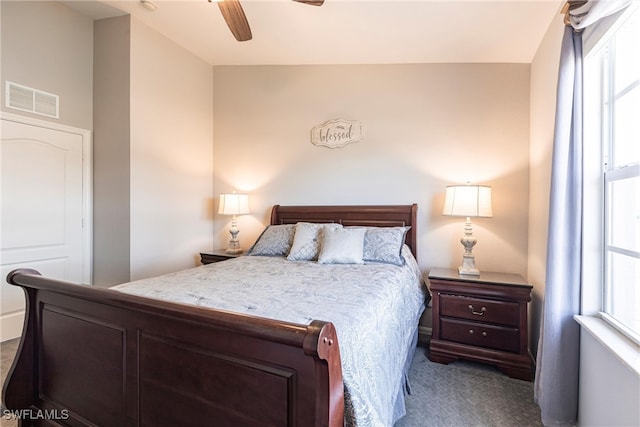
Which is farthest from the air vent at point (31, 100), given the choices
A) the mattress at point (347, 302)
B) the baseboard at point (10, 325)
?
the mattress at point (347, 302)

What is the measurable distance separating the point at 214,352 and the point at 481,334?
6.86ft

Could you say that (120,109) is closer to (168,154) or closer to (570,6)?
(168,154)

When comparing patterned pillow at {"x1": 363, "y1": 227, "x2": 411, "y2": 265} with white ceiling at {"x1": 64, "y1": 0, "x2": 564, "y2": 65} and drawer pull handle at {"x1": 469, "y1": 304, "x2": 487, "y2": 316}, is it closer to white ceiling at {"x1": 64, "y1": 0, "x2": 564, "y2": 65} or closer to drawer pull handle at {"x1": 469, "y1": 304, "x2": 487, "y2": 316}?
drawer pull handle at {"x1": 469, "y1": 304, "x2": 487, "y2": 316}

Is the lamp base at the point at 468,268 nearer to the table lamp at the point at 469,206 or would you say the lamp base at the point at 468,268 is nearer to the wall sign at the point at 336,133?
the table lamp at the point at 469,206

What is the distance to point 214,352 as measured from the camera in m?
1.09

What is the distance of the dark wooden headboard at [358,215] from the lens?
Result: 299 cm

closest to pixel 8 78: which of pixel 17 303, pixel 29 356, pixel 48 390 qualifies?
pixel 17 303

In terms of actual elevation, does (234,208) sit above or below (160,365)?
above

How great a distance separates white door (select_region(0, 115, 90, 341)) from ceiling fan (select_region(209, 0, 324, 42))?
2.02 meters

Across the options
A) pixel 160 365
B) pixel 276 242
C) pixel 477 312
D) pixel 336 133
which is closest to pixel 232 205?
pixel 276 242

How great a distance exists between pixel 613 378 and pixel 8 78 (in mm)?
4546

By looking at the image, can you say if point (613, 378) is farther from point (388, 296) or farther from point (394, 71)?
point (394, 71)

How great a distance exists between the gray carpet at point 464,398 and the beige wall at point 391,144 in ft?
3.19

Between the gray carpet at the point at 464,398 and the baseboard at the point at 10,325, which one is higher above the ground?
the baseboard at the point at 10,325
